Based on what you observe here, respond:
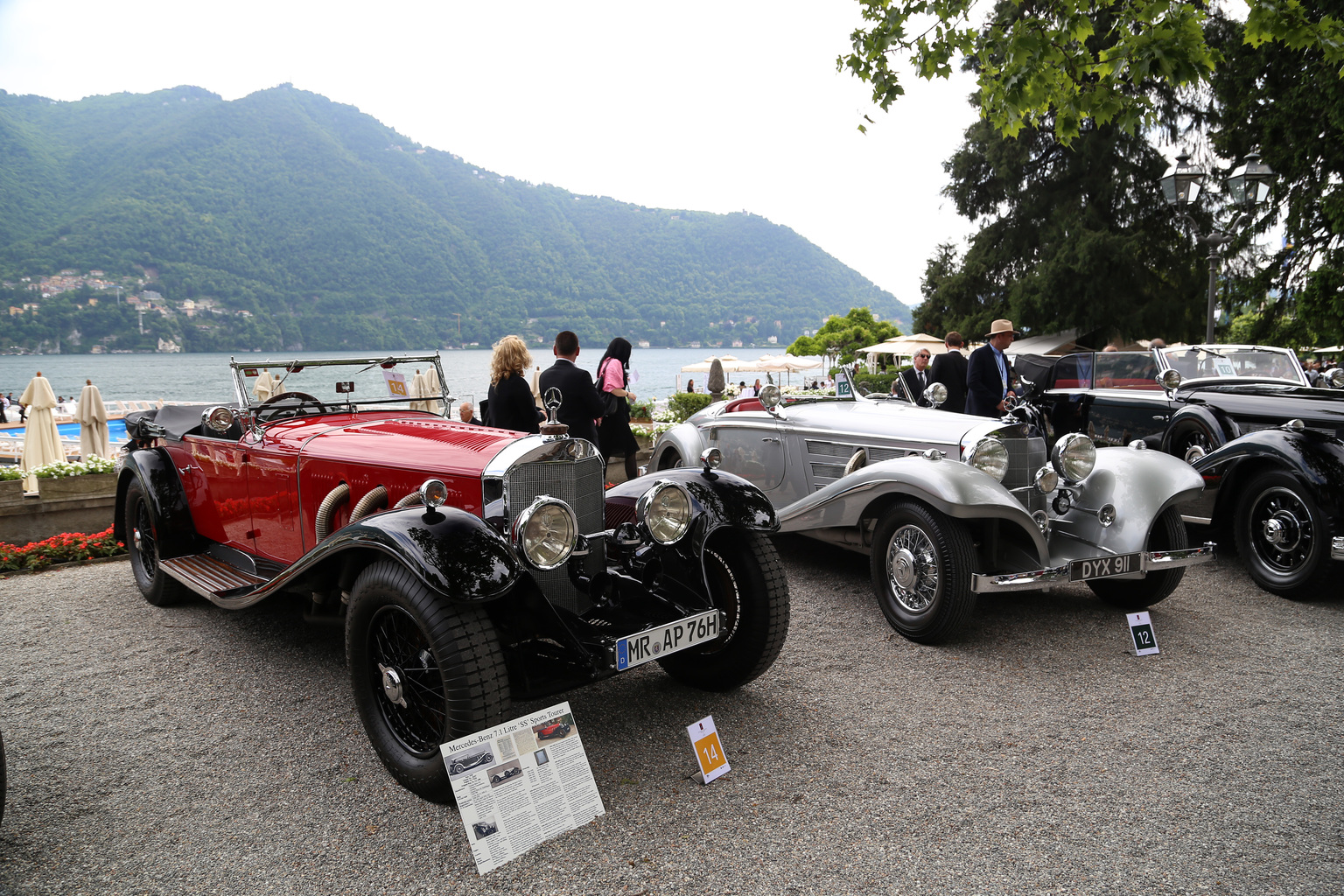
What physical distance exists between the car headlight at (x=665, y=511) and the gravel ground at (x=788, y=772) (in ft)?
2.89

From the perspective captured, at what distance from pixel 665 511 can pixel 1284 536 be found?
185 inches

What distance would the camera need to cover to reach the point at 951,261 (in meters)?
30.0

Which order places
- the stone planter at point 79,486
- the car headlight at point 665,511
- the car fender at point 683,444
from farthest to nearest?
the stone planter at point 79,486
the car fender at point 683,444
the car headlight at point 665,511

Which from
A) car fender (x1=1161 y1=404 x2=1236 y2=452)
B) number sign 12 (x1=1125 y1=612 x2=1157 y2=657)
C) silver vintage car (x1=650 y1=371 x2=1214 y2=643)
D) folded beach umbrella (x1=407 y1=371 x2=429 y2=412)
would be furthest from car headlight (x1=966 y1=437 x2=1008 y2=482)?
folded beach umbrella (x1=407 y1=371 x2=429 y2=412)

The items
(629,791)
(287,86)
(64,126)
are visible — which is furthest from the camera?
(287,86)

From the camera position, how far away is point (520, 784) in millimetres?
2504

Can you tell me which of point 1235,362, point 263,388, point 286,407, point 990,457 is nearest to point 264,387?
point 263,388

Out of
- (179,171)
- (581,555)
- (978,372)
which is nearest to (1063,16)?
(978,372)

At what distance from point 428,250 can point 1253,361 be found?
106777mm

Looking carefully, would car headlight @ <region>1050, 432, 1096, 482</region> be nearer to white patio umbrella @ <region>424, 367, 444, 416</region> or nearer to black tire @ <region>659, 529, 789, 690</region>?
black tire @ <region>659, 529, 789, 690</region>

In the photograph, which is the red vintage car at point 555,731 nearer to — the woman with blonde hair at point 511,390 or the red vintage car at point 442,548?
the red vintage car at point 442,548

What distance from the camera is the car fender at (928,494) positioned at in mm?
4090

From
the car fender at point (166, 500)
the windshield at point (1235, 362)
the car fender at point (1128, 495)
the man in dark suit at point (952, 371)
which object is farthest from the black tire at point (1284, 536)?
the car fender at point (166, 500)

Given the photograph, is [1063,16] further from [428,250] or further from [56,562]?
[428,250]
